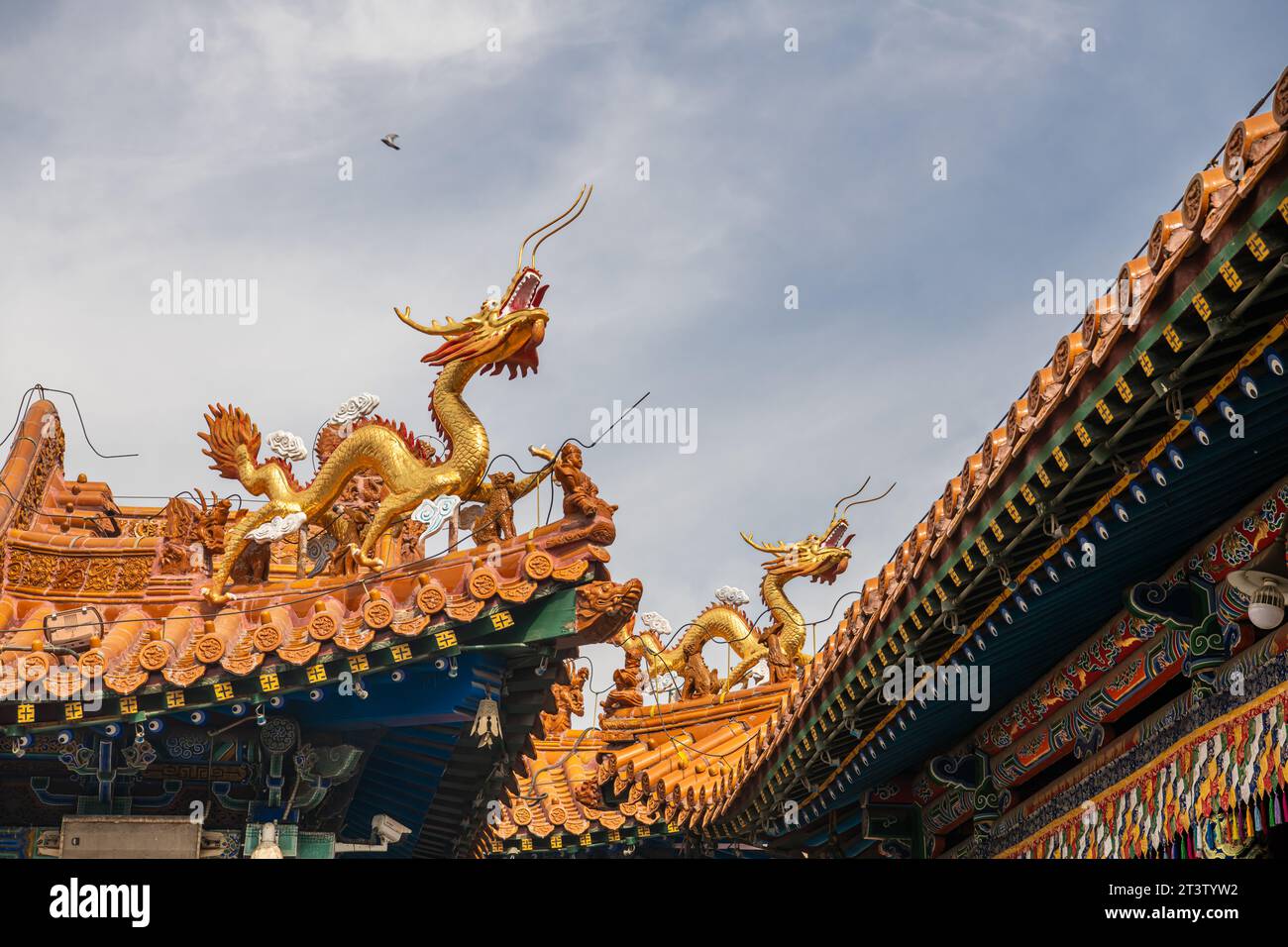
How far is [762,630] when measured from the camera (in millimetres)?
24031

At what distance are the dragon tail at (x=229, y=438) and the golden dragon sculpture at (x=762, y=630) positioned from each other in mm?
9112

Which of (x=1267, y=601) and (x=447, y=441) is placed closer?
(x=1267, y=601)

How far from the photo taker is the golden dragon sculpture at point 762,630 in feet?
76.4

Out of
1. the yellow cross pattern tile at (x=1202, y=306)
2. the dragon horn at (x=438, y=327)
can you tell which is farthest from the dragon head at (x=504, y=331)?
the yellow cross pattern tile at (x=1202, y=306)

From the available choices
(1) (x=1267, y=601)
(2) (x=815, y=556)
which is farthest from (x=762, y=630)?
(1) (x=1267, y=601)

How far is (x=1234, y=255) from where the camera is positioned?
650 centimetres

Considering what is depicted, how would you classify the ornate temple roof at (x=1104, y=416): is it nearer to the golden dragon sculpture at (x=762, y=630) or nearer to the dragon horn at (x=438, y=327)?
the dragon horn at (x=438, y=327)

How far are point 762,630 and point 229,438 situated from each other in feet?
37.3

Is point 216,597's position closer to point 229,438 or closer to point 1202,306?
point 229,438

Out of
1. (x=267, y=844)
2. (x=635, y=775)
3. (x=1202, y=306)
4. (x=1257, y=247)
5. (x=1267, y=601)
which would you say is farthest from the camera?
(x=635, y=775)

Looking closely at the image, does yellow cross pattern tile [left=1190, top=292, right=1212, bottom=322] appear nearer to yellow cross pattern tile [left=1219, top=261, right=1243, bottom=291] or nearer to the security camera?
yellow cross pattern tile [left=1219, top=261, right=1243, bottom=291]

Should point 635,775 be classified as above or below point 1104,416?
below
